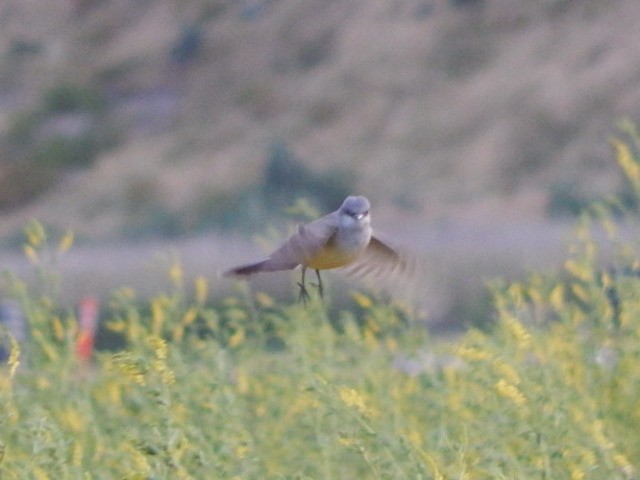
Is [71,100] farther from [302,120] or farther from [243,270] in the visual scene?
[243,270]

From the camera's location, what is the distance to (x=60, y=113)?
48.1m

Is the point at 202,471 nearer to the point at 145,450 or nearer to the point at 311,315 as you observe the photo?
the point at 145,450

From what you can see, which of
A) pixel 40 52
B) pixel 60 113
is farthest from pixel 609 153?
pixel 40 52

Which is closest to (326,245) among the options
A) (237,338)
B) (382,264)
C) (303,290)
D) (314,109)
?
(303,290)

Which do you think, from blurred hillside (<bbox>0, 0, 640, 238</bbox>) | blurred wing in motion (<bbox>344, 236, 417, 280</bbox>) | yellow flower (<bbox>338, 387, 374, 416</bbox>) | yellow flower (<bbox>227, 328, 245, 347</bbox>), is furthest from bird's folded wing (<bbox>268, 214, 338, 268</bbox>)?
blurred hillside (<bbox>0, 0, 640, 238</bbox>)

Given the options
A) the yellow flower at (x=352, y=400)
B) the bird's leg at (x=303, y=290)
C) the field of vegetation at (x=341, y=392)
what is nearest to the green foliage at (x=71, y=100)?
the field of vegetation at (x=341, y=392)

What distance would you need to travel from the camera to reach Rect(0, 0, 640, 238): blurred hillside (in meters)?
35.4

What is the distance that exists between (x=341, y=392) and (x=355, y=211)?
57 centimetres

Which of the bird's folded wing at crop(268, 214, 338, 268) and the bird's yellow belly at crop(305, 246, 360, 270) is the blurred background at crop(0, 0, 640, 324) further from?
the bird's yellow belly at crop(305, 246, 360, 270)

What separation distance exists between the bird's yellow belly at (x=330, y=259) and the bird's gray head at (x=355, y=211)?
2.8 inches

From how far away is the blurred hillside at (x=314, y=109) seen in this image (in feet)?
116

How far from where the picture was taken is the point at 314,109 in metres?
42.5

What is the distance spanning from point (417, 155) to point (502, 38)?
606 centimetres

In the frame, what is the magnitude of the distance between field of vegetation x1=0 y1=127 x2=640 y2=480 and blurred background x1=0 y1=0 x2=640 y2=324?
60.2 feet
